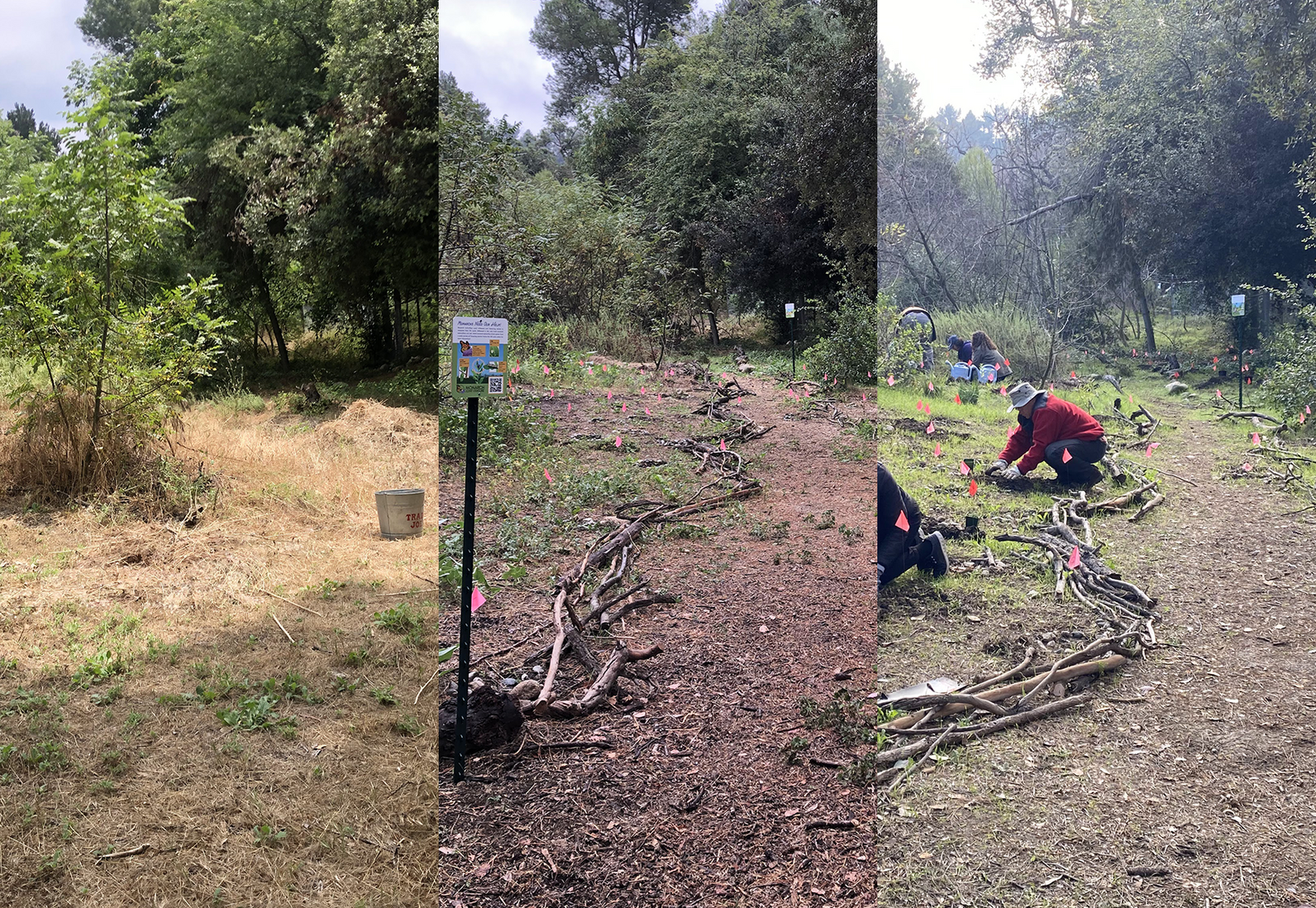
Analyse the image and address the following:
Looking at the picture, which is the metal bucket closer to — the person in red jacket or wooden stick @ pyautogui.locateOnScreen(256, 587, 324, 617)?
wooden stick @ pyautogui.locateOnScreen(256, 587, 324, 617)

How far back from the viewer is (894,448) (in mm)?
2648

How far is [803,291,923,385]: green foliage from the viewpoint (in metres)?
2.57

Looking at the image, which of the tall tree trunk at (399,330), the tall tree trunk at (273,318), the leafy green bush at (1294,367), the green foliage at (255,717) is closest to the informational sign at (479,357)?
the green foliage at (255,717)

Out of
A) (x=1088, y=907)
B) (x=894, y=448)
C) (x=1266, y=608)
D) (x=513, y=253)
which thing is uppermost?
(x=513, y=253)

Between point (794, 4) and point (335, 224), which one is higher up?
point (335, 224)

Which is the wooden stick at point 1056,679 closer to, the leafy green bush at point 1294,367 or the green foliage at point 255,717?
the leafy green bush at point 1294,367

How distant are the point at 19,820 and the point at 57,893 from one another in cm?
38

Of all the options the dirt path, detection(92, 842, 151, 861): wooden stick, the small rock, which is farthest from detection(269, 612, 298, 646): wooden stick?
the dirt path

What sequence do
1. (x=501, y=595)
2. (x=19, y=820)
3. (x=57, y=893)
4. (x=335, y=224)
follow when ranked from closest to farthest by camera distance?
1. (x=57, y=893)
2. (x=19, y=820)
3. (x=501, y=595)
4. (x=335, y=224)

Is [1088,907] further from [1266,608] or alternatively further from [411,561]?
[411,561]

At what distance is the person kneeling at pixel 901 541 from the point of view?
239 centimetres

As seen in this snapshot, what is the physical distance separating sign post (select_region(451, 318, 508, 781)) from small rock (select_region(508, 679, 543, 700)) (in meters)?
0.23

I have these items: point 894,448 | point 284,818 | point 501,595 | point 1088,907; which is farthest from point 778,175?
point 284,818

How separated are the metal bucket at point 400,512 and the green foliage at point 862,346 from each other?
3.18 m
